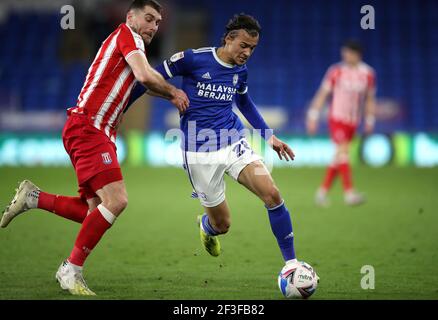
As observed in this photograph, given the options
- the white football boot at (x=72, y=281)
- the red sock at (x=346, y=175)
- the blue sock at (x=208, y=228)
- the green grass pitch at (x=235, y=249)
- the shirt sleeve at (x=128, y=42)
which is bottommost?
the green grass pitch at (x=235, y=249)

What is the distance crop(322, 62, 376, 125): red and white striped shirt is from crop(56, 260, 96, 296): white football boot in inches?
299

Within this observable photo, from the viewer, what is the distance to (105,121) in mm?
6113

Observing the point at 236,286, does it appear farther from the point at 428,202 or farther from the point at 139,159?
the point at 139,159

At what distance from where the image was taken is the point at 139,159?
18.9m

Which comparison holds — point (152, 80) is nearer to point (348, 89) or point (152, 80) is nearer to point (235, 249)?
point (235, 249)

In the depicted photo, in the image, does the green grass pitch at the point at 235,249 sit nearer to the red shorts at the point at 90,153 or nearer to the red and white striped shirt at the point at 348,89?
the red shorts at the point at 90,153

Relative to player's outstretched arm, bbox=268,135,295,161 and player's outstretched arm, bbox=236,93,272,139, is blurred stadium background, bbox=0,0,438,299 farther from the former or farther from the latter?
player's outstretched arm, bbox=268,135,295,161

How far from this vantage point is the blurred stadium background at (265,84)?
16527mm

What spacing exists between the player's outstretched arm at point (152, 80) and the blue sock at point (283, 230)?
112cm

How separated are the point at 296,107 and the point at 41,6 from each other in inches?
345

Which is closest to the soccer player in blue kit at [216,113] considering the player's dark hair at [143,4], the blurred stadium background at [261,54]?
the player's dark hair at [143,4]

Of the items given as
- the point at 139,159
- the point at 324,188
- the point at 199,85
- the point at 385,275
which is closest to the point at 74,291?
the point at 199,85

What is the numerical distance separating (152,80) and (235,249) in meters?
3.01

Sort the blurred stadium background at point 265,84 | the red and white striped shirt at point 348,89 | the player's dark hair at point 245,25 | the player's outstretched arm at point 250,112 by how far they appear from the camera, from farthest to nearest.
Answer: the blurred stadium background at point 265,84
the red and white striped shirt at point 348,89
the player's outstretched arm at point 250,112
the player's dark hair at point 245,25
